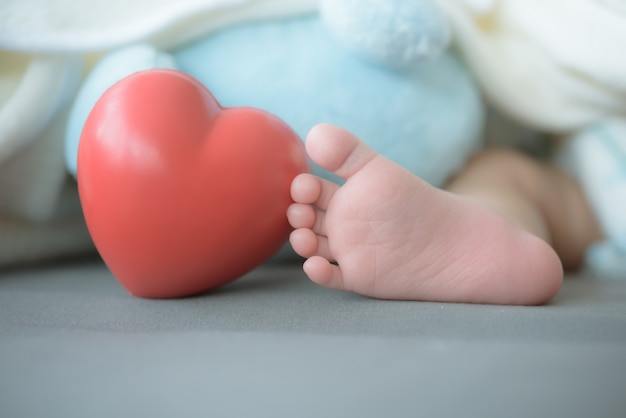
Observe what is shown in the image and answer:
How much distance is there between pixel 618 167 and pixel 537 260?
378 mm

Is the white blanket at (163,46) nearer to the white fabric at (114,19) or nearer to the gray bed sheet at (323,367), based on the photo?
the white fabric at (114,19)

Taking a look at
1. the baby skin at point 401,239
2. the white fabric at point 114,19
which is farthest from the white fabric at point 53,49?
the baby skin at point 401,239

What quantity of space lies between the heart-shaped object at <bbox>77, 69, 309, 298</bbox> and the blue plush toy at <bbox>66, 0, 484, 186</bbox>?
13 centimetres

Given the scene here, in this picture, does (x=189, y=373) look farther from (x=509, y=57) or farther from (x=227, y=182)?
(x=509, y=57)

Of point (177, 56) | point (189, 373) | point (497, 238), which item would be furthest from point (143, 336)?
point (177, 56)

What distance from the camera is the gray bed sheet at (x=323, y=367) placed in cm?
42

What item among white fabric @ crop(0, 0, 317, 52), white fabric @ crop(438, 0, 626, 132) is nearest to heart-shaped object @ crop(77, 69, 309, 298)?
white fabric @ crop(0, 0, 317, 52)

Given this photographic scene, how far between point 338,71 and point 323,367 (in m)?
0.46

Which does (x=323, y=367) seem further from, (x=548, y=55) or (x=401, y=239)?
(x=548, y=55)

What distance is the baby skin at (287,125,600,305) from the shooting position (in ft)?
2.05

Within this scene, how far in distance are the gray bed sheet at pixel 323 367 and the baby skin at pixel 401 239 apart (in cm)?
8

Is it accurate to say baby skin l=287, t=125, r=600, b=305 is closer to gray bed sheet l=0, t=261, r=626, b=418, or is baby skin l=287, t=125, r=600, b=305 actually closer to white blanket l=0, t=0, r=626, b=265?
gray bed sheet l=0, t=261, r=626, b=418

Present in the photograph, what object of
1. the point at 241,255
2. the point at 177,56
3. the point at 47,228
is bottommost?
the point at 47,228

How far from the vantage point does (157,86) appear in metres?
0.65
